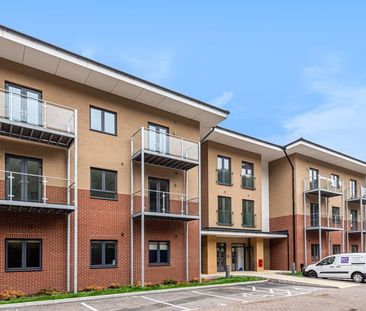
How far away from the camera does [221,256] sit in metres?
24.9

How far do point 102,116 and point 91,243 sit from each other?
4778mm

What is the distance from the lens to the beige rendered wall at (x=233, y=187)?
23703 millimetres

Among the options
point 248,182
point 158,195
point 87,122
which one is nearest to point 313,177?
point 248,182

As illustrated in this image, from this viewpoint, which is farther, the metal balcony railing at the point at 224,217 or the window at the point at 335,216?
the window at the point at 335,216

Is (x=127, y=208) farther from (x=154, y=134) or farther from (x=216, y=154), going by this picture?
(x=216, y=154)

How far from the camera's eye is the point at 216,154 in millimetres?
24266

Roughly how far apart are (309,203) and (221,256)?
682 cm

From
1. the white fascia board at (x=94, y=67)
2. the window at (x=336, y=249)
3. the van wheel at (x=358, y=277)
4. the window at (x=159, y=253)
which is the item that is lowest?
the van wheel at (x=358, y=277)

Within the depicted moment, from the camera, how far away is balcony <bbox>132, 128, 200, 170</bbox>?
669 inches

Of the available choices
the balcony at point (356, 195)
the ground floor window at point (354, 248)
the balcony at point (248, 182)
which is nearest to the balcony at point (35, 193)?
the balcony at point (248, 182)

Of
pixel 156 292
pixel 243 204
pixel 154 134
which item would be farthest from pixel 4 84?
pixel 243 204

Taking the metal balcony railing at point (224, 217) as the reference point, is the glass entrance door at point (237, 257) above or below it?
below

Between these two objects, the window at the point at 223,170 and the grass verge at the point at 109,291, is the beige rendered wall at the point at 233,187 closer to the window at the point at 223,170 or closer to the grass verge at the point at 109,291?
the window at the point at 223,170

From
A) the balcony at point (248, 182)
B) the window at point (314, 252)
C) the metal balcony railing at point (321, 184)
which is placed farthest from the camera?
the window at point (314, 252)
